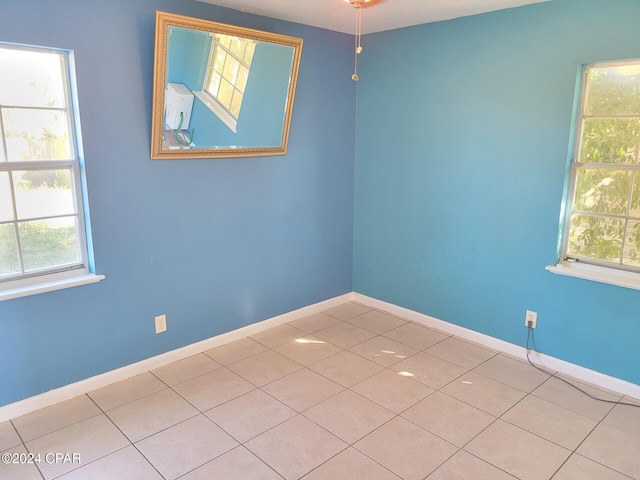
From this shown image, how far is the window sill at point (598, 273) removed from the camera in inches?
98.2

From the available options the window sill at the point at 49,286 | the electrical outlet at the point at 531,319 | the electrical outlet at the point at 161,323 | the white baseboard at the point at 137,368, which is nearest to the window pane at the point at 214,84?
the window sill at the point at 49,286

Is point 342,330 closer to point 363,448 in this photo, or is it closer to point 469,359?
point 469,359

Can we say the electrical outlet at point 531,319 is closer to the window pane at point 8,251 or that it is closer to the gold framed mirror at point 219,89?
the gold framed mirror at point 219,89

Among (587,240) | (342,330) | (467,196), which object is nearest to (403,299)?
(342,330)

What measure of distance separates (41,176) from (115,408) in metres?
1.27

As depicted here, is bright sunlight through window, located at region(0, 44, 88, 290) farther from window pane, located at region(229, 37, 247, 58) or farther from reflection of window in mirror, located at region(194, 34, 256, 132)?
window pane, located at region(229, 37, 247, 58)

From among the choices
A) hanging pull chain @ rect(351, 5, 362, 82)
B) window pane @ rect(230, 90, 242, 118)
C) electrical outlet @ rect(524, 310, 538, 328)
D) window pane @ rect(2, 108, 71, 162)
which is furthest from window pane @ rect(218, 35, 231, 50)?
electrical outlet @ rect(524, 310, 538, 328)

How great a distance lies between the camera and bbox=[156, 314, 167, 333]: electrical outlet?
2.83 meters

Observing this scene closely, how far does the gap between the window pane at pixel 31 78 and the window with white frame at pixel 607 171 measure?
2835 millimetres

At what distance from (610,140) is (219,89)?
7.41ft

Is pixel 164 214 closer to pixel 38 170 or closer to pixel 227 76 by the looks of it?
pixel 38 170

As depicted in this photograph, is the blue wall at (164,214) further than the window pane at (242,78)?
No

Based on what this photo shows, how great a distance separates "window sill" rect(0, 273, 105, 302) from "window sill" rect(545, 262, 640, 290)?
266 centimetres

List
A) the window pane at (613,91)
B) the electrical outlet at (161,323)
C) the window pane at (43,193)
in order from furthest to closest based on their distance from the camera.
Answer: the electrical outlet at (161,323)
the window pane at (613,91)
the window pane at (43,193)
